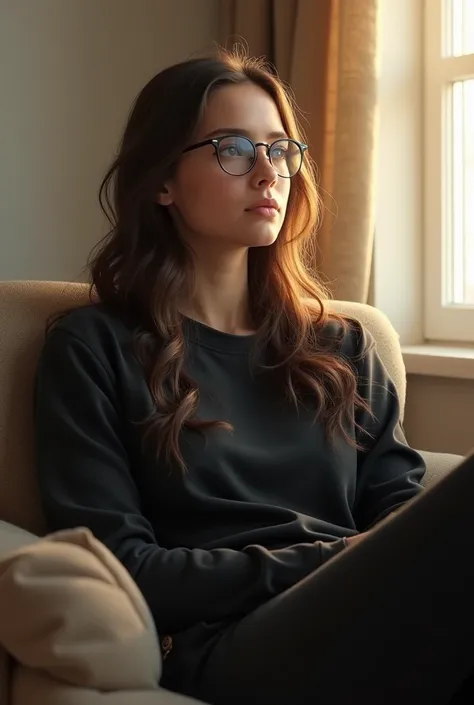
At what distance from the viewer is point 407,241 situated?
8.20 ft

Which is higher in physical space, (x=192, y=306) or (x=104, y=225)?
(x=104, y=225)

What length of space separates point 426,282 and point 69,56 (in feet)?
3.35

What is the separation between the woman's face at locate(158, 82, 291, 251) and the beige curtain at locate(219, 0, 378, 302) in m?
0.68

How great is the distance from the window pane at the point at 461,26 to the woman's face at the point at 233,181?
107cm

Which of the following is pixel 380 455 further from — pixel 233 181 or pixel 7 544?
pixel 7 544

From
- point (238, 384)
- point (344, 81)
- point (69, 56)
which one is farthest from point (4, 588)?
point (69, 56)

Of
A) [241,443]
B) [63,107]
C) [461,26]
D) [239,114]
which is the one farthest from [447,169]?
[241,443]

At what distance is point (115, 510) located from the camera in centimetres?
135

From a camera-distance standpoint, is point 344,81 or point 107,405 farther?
point 344,81

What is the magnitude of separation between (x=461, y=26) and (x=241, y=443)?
1.47m

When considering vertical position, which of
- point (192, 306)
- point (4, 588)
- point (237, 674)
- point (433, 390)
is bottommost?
point (237, 674)

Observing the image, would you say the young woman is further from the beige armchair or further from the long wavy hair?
the beige armchair

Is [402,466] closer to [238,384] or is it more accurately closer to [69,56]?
[238,384]

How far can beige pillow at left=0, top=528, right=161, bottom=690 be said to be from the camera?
0.97m
